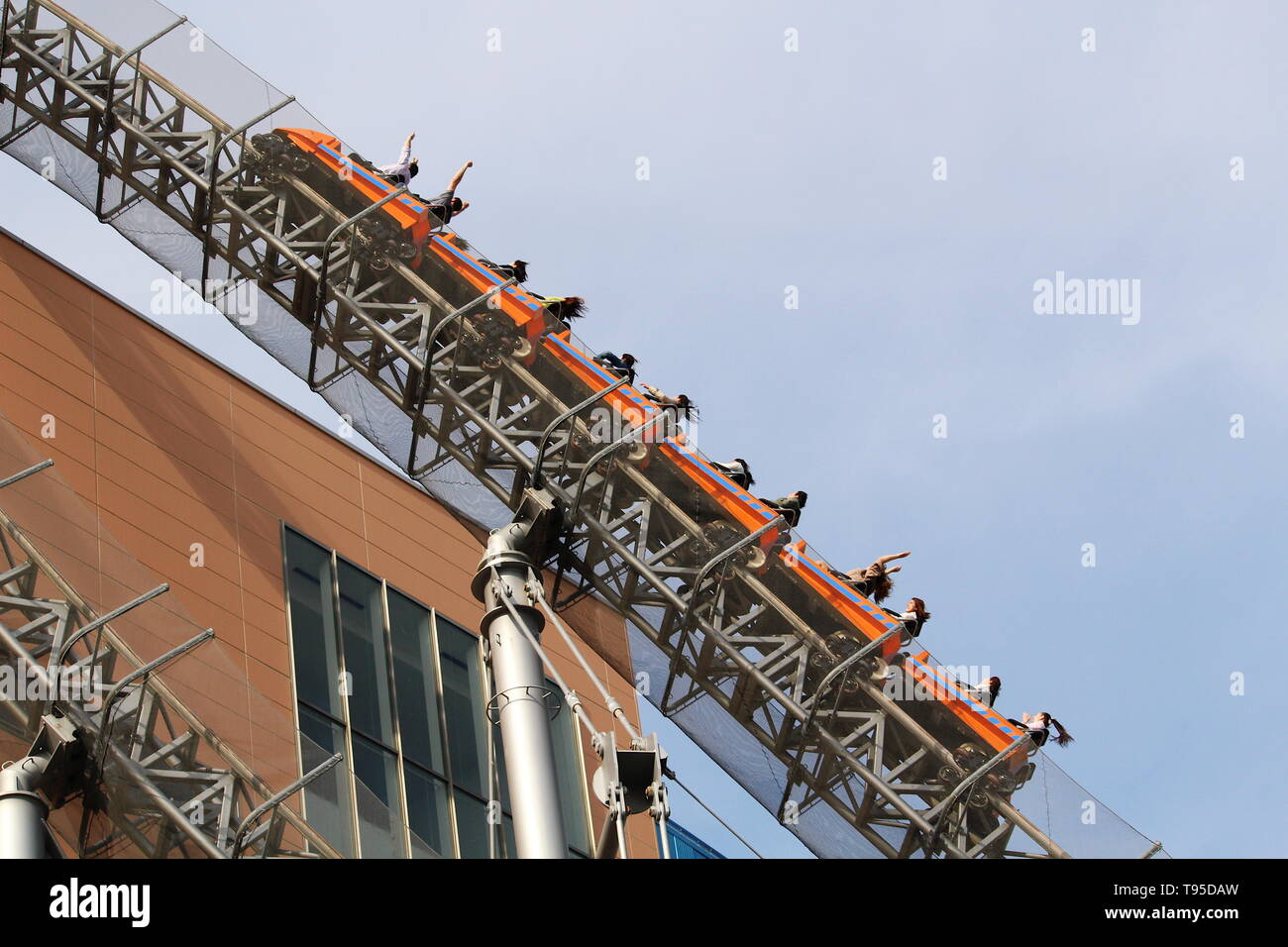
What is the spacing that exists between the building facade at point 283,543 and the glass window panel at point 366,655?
0.03 m

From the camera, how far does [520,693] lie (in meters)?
15.0

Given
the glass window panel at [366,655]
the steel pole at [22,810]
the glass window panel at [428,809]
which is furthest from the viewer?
the glass window panel at [366,655]

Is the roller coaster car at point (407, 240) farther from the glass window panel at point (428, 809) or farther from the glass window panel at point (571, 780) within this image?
the glass window panel at point (571, 780)

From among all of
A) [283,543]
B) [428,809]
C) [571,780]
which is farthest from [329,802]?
[571,780]

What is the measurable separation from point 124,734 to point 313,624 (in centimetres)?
881

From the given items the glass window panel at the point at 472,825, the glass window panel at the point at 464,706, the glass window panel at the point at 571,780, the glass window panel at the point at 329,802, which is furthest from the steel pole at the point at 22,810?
the glass window panel at the point at 571,780

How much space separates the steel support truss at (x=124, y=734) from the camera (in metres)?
15.0

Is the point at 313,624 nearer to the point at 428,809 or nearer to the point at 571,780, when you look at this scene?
the point at 428,809

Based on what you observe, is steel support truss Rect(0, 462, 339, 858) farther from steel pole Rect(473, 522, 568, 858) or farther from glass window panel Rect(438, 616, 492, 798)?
glass window panel Rect(438, 616, 492, 798)

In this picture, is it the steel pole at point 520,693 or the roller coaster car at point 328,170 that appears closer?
the steel pole at point 520,693

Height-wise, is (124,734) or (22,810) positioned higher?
(124,734)

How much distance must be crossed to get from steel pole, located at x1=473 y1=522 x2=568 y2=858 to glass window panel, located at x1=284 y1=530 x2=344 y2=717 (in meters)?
7.30

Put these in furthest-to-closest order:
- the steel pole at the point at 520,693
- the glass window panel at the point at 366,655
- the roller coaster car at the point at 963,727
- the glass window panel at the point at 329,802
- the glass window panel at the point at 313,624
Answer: the glass window panel at the point at 366,655 < the glass window panel at the point at 313,624 < the roller coaster car at the point at 963,727 < the glass window panel at the point at 329,802 < the steel pole at the point at 520,693

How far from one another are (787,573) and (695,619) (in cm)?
106
